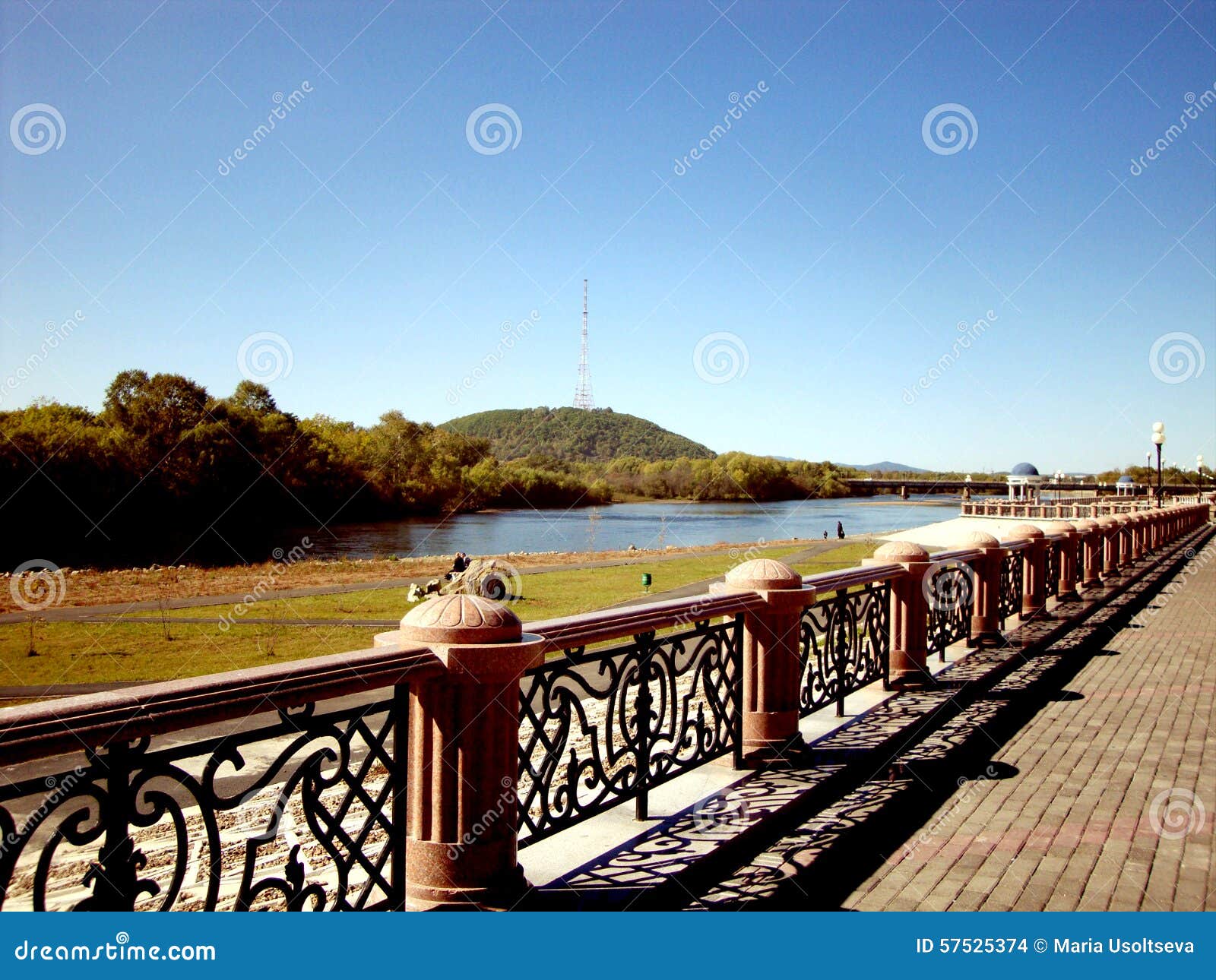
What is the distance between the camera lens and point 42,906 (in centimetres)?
222

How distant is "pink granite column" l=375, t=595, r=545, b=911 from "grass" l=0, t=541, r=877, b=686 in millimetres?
9310

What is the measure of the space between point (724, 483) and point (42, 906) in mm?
112617

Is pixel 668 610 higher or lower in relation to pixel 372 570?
higher

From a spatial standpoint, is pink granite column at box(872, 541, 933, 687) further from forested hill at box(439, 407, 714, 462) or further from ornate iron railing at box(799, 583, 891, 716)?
forested hill at box(439, 407, 714, 462)

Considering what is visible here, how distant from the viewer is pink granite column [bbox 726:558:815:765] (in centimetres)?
506

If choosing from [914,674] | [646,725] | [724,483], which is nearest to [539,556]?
[914,674]

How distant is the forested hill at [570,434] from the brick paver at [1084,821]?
82.3 meters

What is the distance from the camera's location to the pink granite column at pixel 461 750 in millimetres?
2982

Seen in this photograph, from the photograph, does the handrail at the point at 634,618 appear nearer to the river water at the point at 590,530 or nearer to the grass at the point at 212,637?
the grass at the point at 212,637

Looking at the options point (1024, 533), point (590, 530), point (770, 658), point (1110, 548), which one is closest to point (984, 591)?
point (1024, 533)

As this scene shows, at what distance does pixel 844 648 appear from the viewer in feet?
21.0

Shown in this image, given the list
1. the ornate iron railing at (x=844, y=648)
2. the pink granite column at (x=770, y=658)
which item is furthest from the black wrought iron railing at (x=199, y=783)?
the ornate iron railing at (x=844, y=648)

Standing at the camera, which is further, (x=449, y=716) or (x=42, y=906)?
(x=449, y=716)
